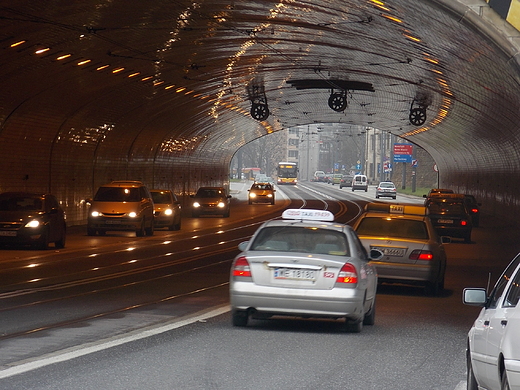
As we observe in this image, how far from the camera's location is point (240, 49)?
33094mm

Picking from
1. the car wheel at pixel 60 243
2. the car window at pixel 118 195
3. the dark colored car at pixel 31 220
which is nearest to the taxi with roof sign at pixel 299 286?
the dark colored car at pixel 31 220

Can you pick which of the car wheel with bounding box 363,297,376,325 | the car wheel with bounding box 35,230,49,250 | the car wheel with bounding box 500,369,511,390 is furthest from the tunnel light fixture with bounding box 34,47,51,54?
the car wheel with bounding box 500,369,511,390

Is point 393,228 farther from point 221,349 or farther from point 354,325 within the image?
point 221,349

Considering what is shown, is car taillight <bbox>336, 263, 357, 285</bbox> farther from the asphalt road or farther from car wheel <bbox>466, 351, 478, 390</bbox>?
car wheel <bbox>466, 351, 478, 390</bbox>

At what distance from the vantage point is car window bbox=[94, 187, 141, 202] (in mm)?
33844

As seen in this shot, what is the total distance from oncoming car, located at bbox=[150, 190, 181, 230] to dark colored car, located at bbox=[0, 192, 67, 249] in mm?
9901

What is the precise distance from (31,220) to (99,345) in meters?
16.6

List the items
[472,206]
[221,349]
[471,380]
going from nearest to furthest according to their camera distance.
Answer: [471,380]
[221,349]
[472,206]

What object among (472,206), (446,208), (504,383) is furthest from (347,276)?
(472,206)

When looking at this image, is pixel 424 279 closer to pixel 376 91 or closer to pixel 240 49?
pixel 240 49

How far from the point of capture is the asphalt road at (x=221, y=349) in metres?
8.66

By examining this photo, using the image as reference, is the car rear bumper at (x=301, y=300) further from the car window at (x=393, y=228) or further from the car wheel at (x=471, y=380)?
the car window at (x=393, y=228)

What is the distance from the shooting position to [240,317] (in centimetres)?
1209

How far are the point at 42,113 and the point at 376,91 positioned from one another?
2001cm
